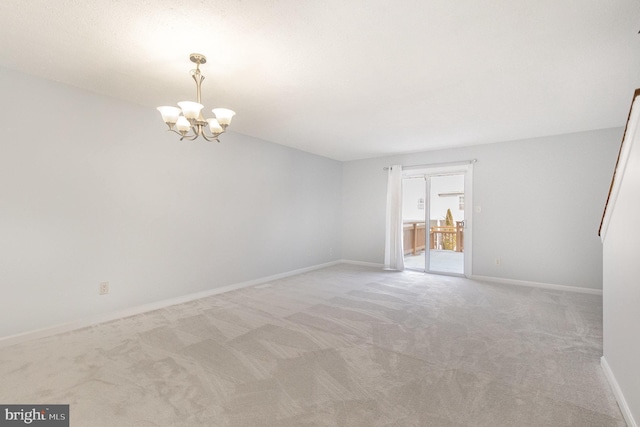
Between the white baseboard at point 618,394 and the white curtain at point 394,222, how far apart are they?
12.0 feet

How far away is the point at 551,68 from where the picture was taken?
241 centimetres

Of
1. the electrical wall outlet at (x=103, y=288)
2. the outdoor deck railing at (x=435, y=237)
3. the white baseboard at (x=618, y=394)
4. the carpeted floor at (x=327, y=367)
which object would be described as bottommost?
the carpeted floor at (x=327, y=367)

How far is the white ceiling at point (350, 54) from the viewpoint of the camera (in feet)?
5.79

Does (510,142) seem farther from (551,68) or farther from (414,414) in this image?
(414,414)

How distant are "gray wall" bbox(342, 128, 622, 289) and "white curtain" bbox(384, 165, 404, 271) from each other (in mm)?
713

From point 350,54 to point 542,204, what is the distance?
13.8ft

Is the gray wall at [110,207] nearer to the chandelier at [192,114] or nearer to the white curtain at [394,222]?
the chandelier at [192,114]

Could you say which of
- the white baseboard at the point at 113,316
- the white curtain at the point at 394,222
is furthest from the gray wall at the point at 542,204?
the white baseboard at the point at 113,316

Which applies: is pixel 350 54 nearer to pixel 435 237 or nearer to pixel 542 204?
pixel 542 204

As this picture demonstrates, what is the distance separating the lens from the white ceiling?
5.79 feet

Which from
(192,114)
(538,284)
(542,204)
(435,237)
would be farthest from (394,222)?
(192,114)

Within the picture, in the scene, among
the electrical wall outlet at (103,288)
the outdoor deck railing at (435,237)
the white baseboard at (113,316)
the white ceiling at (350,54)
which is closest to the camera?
the white ceiling at (350,54)

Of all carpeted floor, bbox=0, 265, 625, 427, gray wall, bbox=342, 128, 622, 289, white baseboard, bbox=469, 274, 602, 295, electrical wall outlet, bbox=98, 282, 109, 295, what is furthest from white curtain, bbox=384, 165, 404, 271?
electrical wall outlet, bbox=98, 282, 109, 295

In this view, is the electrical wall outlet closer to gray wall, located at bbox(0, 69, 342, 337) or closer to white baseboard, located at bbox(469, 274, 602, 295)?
gray wall, located at bbox(0, 69, 342, 337)
